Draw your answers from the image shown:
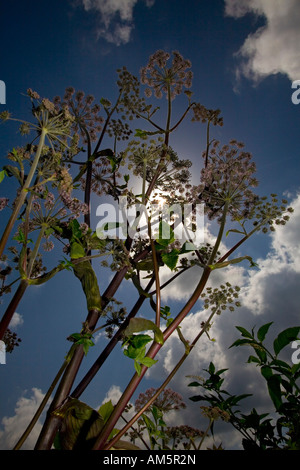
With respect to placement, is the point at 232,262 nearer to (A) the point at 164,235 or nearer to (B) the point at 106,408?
(A) the point at 164,235

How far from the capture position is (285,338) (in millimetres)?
1336

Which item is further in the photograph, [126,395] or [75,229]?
[75,229]

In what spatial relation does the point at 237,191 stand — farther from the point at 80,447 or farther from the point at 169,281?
the point at 80,447

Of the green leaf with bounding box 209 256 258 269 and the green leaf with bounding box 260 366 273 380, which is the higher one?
the green leaf with bounding box 209 256 258 269

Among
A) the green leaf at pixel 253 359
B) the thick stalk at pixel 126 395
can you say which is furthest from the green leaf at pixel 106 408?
the green leaf at pixel 253 359

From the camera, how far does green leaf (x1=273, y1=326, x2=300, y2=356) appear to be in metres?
1.31

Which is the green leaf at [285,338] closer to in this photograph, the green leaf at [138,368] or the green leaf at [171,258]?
the green leaf at [171,258]

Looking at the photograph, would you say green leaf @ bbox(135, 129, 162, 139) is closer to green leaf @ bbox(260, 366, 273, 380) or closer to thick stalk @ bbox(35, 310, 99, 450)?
thick stalk @ bbox(35, 310, 99, 450)

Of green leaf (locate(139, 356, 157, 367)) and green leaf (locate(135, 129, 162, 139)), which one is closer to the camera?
green leaf (locate(139, 356, 157, 367))

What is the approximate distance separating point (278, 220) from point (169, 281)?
0.93 meters

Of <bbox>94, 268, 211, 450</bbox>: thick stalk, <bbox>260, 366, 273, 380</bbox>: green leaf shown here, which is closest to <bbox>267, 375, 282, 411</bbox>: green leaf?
<bbox>260, 366, 273, 380</bbox>: green leaf

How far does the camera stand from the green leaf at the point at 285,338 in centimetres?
131

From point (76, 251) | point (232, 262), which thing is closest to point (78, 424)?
point (76, 251)

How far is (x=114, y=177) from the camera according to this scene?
1.99 metres
